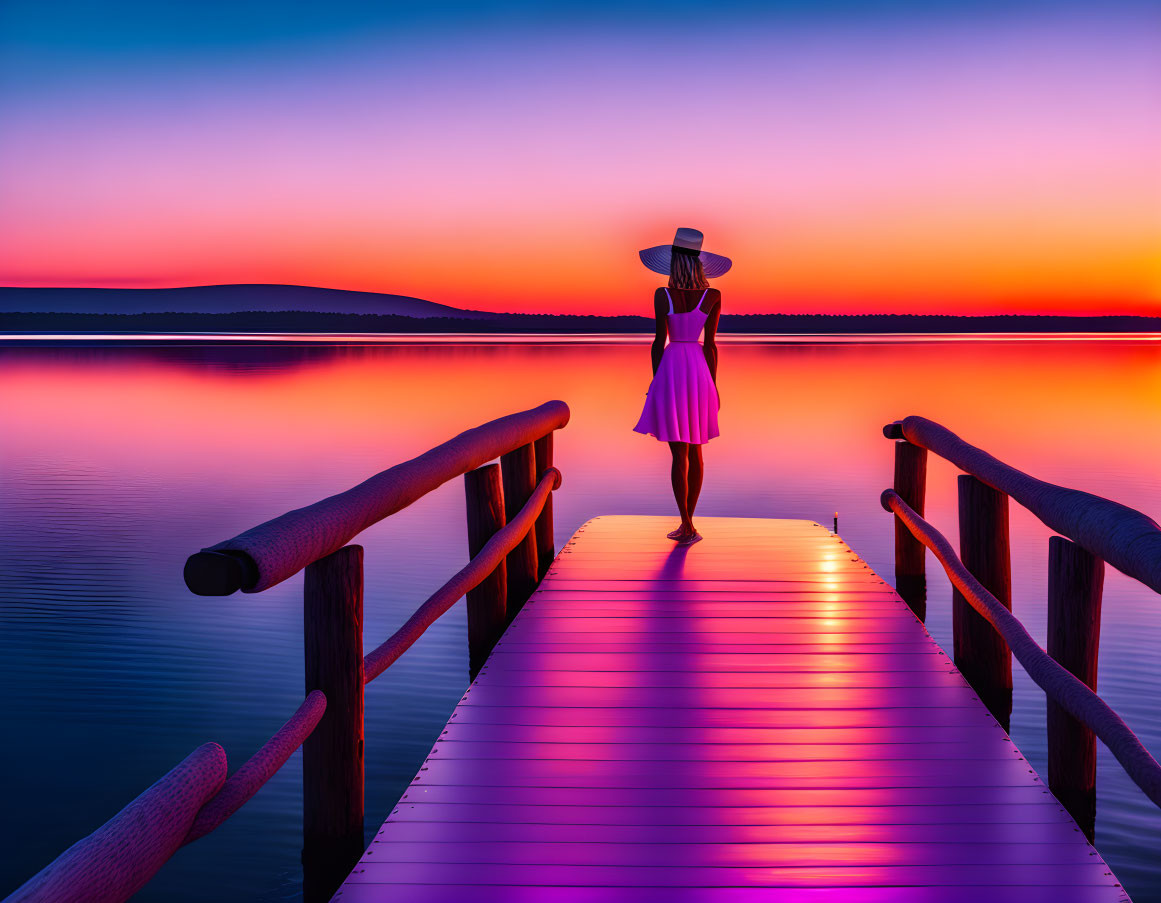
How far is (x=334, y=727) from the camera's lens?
9.35 ft

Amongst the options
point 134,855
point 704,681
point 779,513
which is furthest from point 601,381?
point 134,855

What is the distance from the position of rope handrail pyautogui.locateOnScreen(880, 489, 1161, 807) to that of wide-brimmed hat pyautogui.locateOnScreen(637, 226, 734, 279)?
2.82 meters

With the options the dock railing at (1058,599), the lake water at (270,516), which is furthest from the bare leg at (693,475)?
the lake water at (270,516)

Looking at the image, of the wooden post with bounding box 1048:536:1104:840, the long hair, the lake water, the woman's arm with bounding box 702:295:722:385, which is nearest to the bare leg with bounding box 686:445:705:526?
the woman's arm with bounding box 702:295:722:385

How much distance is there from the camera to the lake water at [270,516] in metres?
5.17

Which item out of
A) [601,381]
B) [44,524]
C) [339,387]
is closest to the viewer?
[44,524]

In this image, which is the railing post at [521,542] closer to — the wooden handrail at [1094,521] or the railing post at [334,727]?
the wooden handrail at [1094,521]

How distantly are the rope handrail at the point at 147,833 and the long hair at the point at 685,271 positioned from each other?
489cm

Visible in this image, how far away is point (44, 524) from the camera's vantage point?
12125 mm

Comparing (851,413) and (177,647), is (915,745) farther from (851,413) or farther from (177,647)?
(851,413)

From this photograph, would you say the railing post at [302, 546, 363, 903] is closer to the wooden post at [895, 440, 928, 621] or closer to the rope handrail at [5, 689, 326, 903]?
the rope handrail at [5, 689, 326, 903]

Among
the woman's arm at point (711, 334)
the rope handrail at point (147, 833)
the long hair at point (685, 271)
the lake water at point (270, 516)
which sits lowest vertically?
the lake water at point (270, 516)

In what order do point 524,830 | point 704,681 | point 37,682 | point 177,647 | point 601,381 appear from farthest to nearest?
point 601,381
point 177,647
point 37,682
point 704,681
point 524,830

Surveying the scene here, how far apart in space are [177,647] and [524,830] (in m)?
5.46
